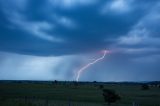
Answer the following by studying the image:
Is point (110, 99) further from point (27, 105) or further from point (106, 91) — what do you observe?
point (27, 105)

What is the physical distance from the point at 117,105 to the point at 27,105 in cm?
2318

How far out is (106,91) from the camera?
163ft

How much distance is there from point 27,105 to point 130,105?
77.7 ft

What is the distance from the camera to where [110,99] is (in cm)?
4888

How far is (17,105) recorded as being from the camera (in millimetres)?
28547

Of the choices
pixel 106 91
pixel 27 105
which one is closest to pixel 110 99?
pixel 106 91

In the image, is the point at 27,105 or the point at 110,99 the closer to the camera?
the point at 27,105

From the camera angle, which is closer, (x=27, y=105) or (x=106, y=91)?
(x=27, y=105)

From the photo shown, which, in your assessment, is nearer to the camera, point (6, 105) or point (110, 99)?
point (6, 105)

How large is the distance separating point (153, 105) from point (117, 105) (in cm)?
660

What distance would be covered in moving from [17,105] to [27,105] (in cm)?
110

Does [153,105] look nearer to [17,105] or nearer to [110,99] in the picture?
[110,99]

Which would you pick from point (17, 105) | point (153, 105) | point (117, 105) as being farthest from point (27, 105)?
point (153, 105)

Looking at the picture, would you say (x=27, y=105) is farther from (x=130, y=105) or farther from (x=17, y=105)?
(x=130, y=105)
